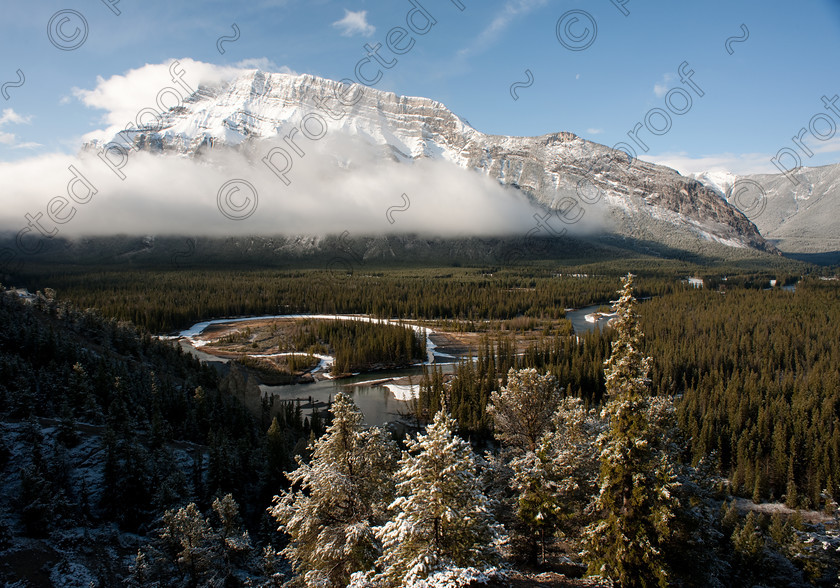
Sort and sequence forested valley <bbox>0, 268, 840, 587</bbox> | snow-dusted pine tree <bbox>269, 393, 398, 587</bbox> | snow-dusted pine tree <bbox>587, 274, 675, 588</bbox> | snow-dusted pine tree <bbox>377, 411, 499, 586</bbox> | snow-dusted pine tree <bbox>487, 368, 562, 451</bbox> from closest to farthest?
1. snow-dusted pine tree <bbox>377, 411, 499, 586</bbox>
2. snow-dusted pine tree <bbox>269, 393, 398, 587</bbox>
3. forested valley <bbox>0, 268, 840, 587</bbox>
4. snow-dusted pine tree <bbox>587, 274, 675, 588</bbox>
5. snow-dusted pine tree <bbox>487, 368, 562, 451</bbox>

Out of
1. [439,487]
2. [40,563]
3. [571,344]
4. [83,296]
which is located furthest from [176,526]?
[83,296]

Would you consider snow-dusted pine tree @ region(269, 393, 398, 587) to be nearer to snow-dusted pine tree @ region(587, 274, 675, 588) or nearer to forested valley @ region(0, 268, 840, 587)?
forested valley @ region(0, 268, 840, 587)

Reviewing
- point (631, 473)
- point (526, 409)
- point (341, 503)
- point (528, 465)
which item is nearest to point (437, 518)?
point (341, 503)

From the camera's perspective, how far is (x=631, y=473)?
19016 millimetres

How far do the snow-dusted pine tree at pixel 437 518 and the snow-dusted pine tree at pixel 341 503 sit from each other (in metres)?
2.16

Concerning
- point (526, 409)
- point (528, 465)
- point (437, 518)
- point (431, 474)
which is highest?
point (431, 474)

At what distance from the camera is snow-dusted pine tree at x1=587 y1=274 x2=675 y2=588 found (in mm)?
18484

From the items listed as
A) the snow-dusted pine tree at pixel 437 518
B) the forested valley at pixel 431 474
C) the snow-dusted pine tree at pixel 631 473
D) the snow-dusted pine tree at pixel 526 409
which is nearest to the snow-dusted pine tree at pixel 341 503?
the forested valley at pixel 431 474

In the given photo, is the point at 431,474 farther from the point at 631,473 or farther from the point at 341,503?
the point at 631,473

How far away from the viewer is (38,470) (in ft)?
105

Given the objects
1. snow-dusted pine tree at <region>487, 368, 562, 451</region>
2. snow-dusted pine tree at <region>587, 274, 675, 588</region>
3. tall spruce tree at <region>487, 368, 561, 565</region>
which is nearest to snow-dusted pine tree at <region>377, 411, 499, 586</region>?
snow-dusted pine tree at <region>587, 274, 675, 588</region>

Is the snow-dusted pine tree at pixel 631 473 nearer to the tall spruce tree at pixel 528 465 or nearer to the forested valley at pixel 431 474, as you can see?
the forested valley at pixel 431 474

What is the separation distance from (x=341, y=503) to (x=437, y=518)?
5196 millimetres

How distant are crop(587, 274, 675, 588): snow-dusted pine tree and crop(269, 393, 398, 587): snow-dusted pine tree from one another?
9.71m
